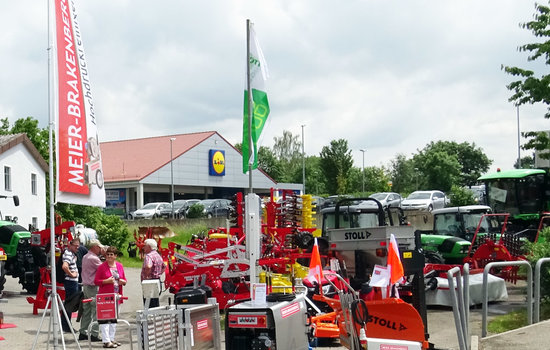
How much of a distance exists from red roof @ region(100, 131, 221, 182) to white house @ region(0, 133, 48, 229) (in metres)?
18.1

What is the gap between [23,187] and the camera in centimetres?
4022

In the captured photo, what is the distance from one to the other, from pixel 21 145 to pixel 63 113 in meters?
33.4

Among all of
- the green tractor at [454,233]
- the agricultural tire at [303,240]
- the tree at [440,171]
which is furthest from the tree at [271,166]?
the agricultural tire at [303,240]

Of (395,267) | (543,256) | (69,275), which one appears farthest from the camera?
(69,275)

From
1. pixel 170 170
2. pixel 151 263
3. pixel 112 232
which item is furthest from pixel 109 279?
pixel 170 170

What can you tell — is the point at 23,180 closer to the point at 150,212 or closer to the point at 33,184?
the point at 33,184

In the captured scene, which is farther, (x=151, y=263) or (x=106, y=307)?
(x=151, y=263)

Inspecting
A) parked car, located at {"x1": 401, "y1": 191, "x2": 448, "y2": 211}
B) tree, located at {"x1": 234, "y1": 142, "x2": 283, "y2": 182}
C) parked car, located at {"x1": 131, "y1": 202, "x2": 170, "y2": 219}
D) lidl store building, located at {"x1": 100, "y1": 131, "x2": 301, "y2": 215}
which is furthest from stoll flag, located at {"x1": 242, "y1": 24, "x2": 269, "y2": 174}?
tree, located at {"x1": 234, "y1": 142, "x2": 283, "y2": 182}

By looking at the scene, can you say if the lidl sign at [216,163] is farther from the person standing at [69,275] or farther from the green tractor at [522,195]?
the person standing at [69,275]

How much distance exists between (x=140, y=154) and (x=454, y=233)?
49.2 meters

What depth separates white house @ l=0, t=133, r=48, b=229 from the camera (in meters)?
38.3

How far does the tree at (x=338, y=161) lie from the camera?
62.7 metres

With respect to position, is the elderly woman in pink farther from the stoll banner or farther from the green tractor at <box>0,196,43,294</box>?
the green tractor at <box>0,196,43,294</box>

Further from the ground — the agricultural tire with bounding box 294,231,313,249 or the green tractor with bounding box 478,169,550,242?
the green tractor with bounding box 478,169,550,242
